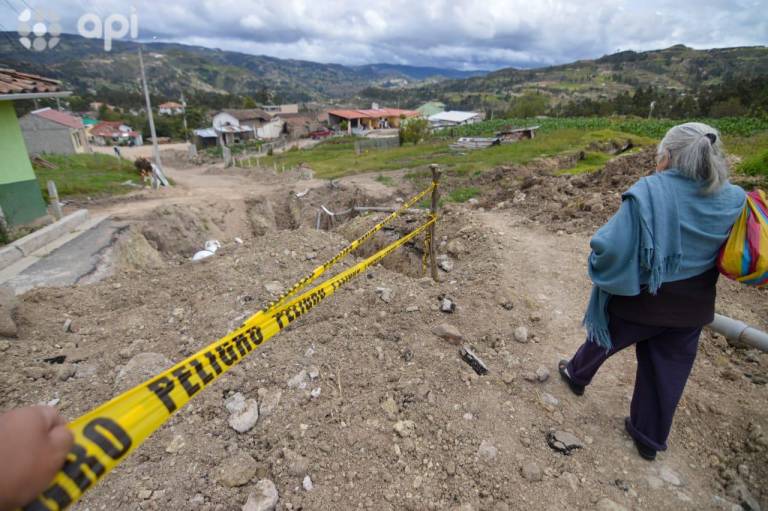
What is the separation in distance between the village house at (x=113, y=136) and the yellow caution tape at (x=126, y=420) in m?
70.2

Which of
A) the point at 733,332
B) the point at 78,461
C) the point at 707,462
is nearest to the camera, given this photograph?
the point at 78,461

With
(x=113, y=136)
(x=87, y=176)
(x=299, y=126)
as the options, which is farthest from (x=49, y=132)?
(x=299, y=126)

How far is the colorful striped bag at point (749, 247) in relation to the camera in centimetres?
211

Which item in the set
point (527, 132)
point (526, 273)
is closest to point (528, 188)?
point (526, 273)

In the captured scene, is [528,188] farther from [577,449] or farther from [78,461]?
[78,461]

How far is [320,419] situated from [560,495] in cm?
168

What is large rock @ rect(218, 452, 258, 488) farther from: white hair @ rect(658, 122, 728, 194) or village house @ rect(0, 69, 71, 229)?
village house @ rect(0, 69, 71, 229)

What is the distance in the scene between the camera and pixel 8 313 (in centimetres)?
411

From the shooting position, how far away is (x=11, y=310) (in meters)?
4.23

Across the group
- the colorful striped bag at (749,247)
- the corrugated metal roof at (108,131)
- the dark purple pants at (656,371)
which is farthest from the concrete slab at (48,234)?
the corrugated metal roof at (108,131)

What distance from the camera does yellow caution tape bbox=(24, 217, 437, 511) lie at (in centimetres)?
112

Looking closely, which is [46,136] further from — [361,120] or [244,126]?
[361,120]

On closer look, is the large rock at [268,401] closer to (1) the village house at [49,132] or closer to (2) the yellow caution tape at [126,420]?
(2) the yellow caution tape at [126,420]

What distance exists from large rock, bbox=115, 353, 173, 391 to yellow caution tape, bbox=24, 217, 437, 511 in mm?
1911
